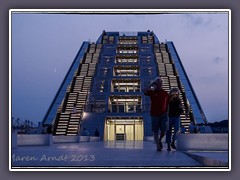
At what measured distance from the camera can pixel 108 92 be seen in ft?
89.9

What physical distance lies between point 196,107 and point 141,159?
59.9 ft

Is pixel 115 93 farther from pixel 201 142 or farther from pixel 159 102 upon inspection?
pixel 159 102

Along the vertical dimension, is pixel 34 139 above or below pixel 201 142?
below

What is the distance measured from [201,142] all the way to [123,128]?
63.2 feet

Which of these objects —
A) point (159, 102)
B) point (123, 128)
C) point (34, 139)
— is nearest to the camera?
point (159, 102)

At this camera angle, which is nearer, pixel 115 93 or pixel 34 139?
pixel 34 139

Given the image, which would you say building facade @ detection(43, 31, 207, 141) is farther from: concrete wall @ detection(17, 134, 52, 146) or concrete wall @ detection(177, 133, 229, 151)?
concrete wall @ detection(177, 133, 229, 151)

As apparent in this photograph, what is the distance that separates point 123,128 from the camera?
26250 mm

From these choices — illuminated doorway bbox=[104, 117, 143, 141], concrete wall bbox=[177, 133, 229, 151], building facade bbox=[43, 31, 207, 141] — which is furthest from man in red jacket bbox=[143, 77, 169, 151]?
illuminated doorway bbox=[104, 117, 143, 141]

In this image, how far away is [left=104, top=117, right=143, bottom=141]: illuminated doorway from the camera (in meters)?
25.0

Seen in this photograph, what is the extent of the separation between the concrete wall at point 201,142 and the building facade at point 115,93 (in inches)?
499

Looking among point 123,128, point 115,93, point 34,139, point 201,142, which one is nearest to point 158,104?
point 201,142

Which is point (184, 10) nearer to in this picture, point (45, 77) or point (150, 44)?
point (45, 77)
